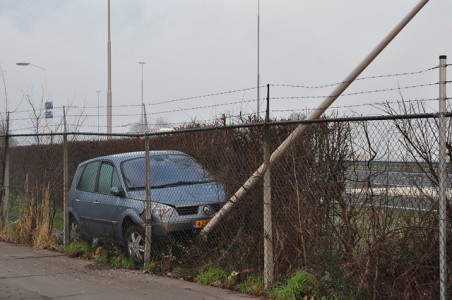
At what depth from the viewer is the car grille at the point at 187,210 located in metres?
7.87

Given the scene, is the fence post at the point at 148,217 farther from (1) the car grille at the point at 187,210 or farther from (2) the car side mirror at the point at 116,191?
(2) the car side mirror at the point at 116,191

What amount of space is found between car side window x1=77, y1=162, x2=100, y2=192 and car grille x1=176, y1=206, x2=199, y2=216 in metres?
2.15

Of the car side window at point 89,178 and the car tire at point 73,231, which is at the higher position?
the car side window at point 89,178

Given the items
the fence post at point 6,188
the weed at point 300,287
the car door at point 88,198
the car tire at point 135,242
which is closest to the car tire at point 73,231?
the car door at point 88,198

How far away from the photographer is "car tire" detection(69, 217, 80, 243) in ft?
32.8

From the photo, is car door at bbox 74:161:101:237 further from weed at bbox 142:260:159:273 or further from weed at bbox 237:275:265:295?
weed at bbox 237:275:265:295

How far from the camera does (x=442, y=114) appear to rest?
5.04 metres

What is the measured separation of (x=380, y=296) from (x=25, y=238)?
759cm

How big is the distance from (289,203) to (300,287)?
0.95 m

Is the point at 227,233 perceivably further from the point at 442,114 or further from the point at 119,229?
the point at 442,114

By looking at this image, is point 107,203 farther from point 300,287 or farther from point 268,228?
point 300,287

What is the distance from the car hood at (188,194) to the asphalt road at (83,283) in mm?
1060

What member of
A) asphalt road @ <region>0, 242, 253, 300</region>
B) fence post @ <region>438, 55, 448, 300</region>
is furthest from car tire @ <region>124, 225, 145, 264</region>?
fence post @ <region>438, 55, 448, 300</region>

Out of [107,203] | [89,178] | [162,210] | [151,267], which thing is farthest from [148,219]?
[89,178]
